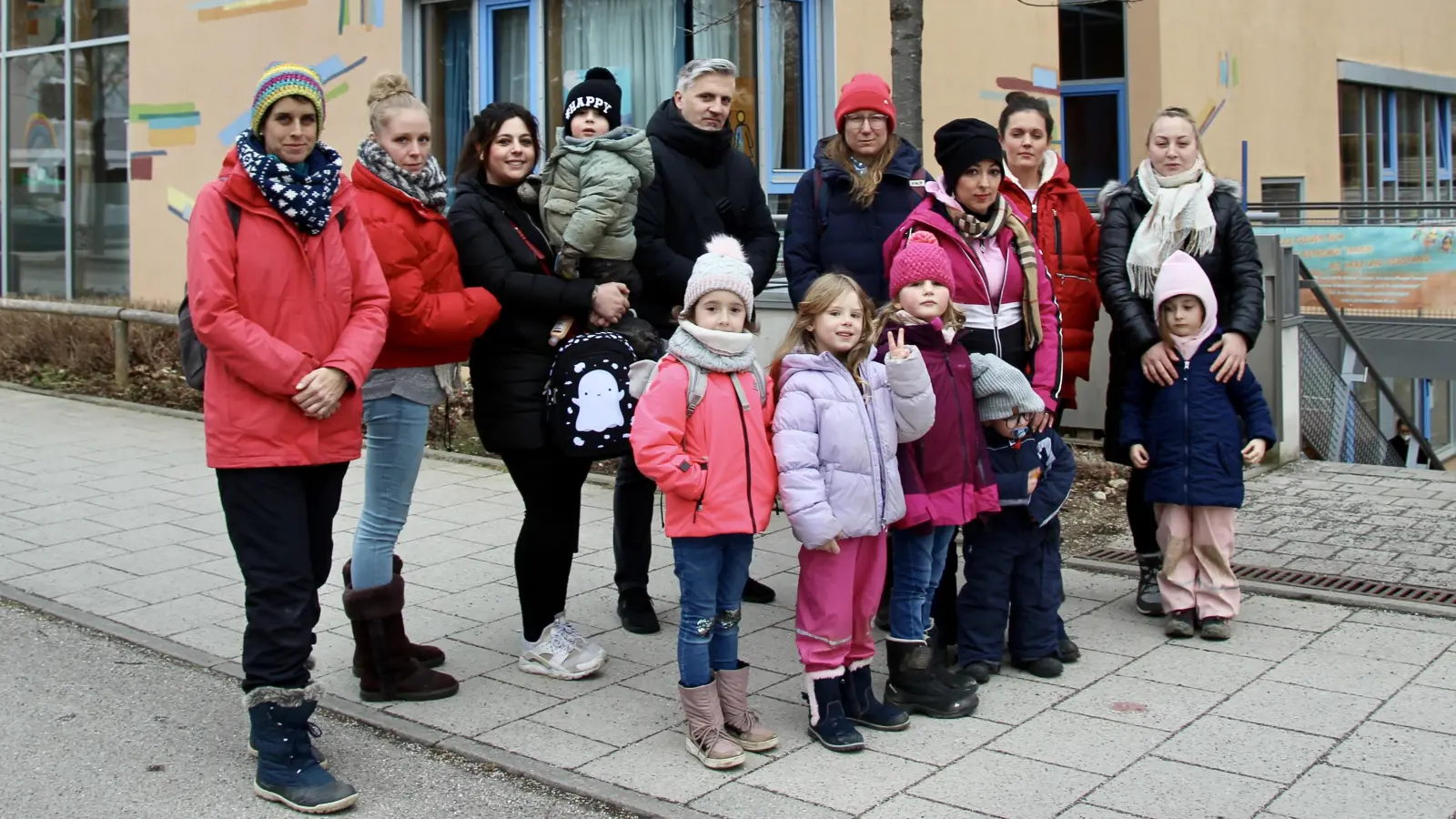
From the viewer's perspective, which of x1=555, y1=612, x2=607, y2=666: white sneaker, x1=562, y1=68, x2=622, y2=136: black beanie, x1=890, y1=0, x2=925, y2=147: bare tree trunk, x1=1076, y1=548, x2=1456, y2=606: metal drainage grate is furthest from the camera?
x1=890, y1=0, x2=925, y2=147: bare tree trunk

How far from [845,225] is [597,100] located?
1.06 metres

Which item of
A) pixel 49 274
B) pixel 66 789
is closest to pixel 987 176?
pixel 66 789

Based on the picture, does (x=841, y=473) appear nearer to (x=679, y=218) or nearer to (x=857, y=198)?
(x=857, y=198)

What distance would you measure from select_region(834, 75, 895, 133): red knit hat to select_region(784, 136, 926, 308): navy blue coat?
0.19 metres

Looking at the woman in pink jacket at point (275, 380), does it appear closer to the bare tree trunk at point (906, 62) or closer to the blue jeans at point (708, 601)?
the blue jeans at point (708, 601)

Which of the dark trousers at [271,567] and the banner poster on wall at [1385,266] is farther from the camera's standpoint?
the banner poster on wall at [1385,266]

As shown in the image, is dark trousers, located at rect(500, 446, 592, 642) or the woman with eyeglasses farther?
the woman with eyeglasses

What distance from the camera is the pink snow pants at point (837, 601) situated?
4609 mm

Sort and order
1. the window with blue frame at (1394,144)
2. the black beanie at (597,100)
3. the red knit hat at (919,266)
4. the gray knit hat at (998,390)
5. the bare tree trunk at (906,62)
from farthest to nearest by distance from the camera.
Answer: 1. the window with blue frame at (1394,144)
2. the bare tree trunk at (906,62)
3. the black beanie at (597,100)
4. the gray knit hat at (998,390)
5. the red knit hat at (919,266)

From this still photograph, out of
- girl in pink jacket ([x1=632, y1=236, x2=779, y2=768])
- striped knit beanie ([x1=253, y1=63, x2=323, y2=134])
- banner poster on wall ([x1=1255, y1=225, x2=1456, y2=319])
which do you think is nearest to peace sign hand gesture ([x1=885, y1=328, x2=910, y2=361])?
girl in pink jacket ([x1=632, y1=236, x2=779, y2=768])

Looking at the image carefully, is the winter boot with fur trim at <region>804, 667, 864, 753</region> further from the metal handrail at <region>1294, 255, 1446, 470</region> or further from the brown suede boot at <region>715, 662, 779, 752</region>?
the metal handrail at <region>1294, 255, 1446, 470</region>

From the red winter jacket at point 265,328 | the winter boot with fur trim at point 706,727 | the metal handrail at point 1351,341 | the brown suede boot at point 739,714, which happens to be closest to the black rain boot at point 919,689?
the brown suede boot at point 739,714

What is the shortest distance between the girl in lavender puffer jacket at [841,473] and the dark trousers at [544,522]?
0.88m

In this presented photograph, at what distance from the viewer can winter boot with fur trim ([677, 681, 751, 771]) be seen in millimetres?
4441
